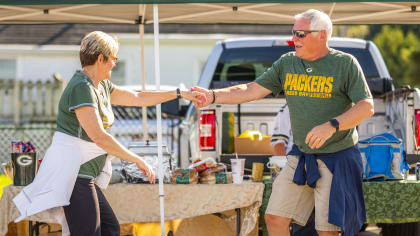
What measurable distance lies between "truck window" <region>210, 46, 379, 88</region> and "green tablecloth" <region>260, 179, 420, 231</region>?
300cm

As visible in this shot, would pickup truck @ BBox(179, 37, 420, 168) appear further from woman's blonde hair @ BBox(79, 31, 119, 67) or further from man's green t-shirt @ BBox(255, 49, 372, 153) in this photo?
woman's blonde hair @ BBox(79, 31, 119, 67)

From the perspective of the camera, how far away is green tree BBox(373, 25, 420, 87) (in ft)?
→ 72.6

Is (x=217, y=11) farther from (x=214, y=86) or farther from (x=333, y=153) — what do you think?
(x=333, y=153)

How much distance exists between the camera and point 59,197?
4465 millimetres

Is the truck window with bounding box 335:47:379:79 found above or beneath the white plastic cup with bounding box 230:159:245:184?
above

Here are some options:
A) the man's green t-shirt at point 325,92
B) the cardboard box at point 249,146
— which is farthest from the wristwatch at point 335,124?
the cardboard box at point 249,146

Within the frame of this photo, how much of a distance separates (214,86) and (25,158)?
2.21 meters

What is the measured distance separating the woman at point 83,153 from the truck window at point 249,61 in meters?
4.09

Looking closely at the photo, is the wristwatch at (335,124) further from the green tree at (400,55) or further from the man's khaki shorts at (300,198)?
the green tree at (400,55)

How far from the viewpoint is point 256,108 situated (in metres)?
7.24

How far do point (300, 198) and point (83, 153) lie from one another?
150cm

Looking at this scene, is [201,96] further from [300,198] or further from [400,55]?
[400,55]

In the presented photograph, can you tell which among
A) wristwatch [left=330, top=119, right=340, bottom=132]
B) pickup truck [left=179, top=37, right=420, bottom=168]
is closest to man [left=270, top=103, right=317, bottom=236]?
pickup truck [left=179, top=37, right=420, bottom=168]

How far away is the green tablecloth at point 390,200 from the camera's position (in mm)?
5773
